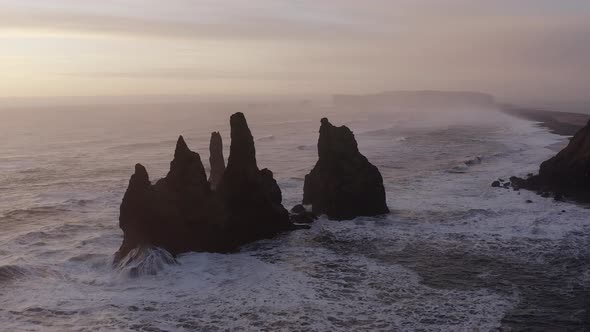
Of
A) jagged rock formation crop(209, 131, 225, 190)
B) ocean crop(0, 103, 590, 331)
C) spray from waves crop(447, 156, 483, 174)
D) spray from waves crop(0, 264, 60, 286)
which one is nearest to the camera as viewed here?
ocean crop(0, 103, 590, 331)

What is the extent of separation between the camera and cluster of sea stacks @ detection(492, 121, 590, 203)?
46.9 m

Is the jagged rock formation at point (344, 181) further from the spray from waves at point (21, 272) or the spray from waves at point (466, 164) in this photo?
the spray from waves at point (466, 164)

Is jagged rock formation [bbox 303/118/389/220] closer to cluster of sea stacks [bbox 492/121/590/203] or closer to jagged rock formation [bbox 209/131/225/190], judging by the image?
jagged rock formation [bbox 209/131/225/190]

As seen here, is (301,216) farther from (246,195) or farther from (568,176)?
(568,176)

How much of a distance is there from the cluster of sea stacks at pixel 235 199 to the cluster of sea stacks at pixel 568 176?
16093mm

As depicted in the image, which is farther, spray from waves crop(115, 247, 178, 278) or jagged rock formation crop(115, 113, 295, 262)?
jagged rock formation crop(115, 113, 295, 262)

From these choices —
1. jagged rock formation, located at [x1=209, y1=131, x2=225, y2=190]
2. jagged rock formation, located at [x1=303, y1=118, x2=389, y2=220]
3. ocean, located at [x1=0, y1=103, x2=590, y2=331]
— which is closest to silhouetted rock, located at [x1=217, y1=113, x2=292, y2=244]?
ocean, located at [x1=0, y1=103, x2=590, y2=331]

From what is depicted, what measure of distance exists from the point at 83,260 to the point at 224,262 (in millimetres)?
8265

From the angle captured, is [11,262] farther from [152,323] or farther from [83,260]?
[152,323]

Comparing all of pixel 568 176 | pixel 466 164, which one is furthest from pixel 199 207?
pixel 466 164

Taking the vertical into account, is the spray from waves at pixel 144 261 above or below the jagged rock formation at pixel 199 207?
below

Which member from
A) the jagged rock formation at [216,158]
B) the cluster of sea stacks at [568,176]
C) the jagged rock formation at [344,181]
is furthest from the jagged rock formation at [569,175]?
the jagged rock formation at [216,158]

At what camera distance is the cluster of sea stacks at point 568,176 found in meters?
46.9

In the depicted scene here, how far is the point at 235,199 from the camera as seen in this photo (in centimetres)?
3653
